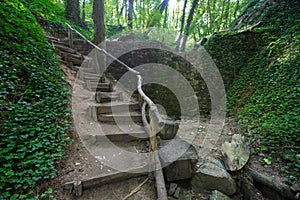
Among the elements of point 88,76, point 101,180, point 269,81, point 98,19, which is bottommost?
point 101,180

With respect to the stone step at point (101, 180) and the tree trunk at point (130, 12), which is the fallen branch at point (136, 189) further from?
the tree trunk at point (130, 12)

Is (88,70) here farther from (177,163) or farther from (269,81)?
(269,81)

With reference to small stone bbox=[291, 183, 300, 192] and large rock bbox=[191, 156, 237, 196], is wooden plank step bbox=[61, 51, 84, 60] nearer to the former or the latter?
large rock bbox=[191, 156, 237, 196]

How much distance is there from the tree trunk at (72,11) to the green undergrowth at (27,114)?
7.54 meters

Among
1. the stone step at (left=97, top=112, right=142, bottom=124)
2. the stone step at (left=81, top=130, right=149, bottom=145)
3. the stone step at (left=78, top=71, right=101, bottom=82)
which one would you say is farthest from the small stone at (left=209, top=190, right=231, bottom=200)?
the stone step at (left=78, top=71, right=101, bottom=82)

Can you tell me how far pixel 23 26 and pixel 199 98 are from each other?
260 inches

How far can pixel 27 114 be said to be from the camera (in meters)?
2.47

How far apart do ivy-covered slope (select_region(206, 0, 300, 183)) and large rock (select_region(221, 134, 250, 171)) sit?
0.27 m

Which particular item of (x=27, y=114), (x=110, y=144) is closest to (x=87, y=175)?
(x=110, y=144)

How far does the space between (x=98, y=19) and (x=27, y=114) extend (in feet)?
17.3

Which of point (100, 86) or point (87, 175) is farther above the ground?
point (100, 86)

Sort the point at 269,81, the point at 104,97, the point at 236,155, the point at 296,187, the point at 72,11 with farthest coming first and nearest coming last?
the point at 72,11 < the point at 269,81 < the point at 104,97 < the point at 236,155 < the point at 296,187

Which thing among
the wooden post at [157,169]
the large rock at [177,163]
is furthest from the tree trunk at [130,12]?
the large rock at [177,163]

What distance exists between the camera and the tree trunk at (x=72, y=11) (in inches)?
424
